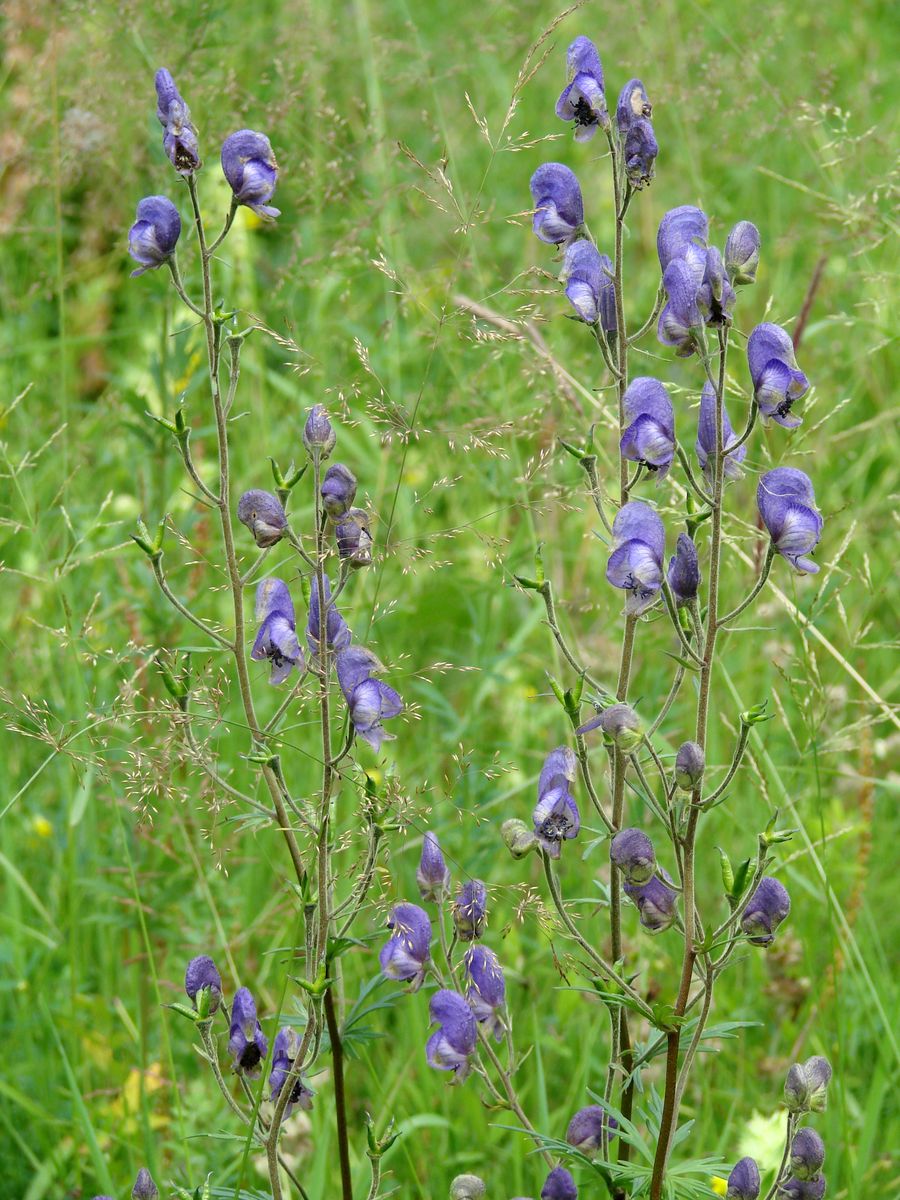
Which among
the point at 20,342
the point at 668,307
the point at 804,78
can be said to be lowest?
the point at 20,342

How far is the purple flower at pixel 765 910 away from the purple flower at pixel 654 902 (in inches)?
3.6

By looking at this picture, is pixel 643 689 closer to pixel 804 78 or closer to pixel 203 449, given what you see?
pixel 203 449

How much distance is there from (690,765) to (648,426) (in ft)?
1.35

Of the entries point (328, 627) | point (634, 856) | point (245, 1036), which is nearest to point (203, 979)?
point (245, 1036)

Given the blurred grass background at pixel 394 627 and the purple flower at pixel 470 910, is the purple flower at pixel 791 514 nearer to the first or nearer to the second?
the blurred grass background at pixel 394 627

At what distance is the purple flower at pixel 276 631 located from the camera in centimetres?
185

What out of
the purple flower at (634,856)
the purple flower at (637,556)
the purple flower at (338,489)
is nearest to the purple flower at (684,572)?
the purple flower at (637,556)

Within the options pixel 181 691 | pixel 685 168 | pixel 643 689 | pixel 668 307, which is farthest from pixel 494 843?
pixel 685 168

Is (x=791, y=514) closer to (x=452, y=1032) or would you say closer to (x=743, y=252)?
(x=743, y=252)

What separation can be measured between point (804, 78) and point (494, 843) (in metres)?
3.74

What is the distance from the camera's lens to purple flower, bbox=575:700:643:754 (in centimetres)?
167

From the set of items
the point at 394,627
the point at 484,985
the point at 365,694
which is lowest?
the point at 394,627

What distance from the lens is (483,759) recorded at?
11.0 feet

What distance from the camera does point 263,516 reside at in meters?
1.80
